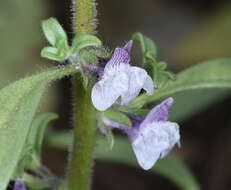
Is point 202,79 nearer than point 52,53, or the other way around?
point 52,53

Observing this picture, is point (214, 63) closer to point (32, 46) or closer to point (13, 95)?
point (13, 95)

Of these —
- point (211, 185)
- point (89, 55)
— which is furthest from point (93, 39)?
point (211, 185)

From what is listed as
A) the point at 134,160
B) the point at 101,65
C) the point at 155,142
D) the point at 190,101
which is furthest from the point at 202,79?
the point at 190,101

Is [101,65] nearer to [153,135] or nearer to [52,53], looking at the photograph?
[52,53]

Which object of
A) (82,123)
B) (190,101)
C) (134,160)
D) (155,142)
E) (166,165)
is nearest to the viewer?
(155,142)

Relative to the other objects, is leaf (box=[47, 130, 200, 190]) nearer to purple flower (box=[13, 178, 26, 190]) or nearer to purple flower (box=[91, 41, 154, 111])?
purple flower (box=[13, 178, 26, 190])

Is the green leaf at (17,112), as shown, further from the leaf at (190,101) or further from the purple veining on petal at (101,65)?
the leaf at (190,101)
